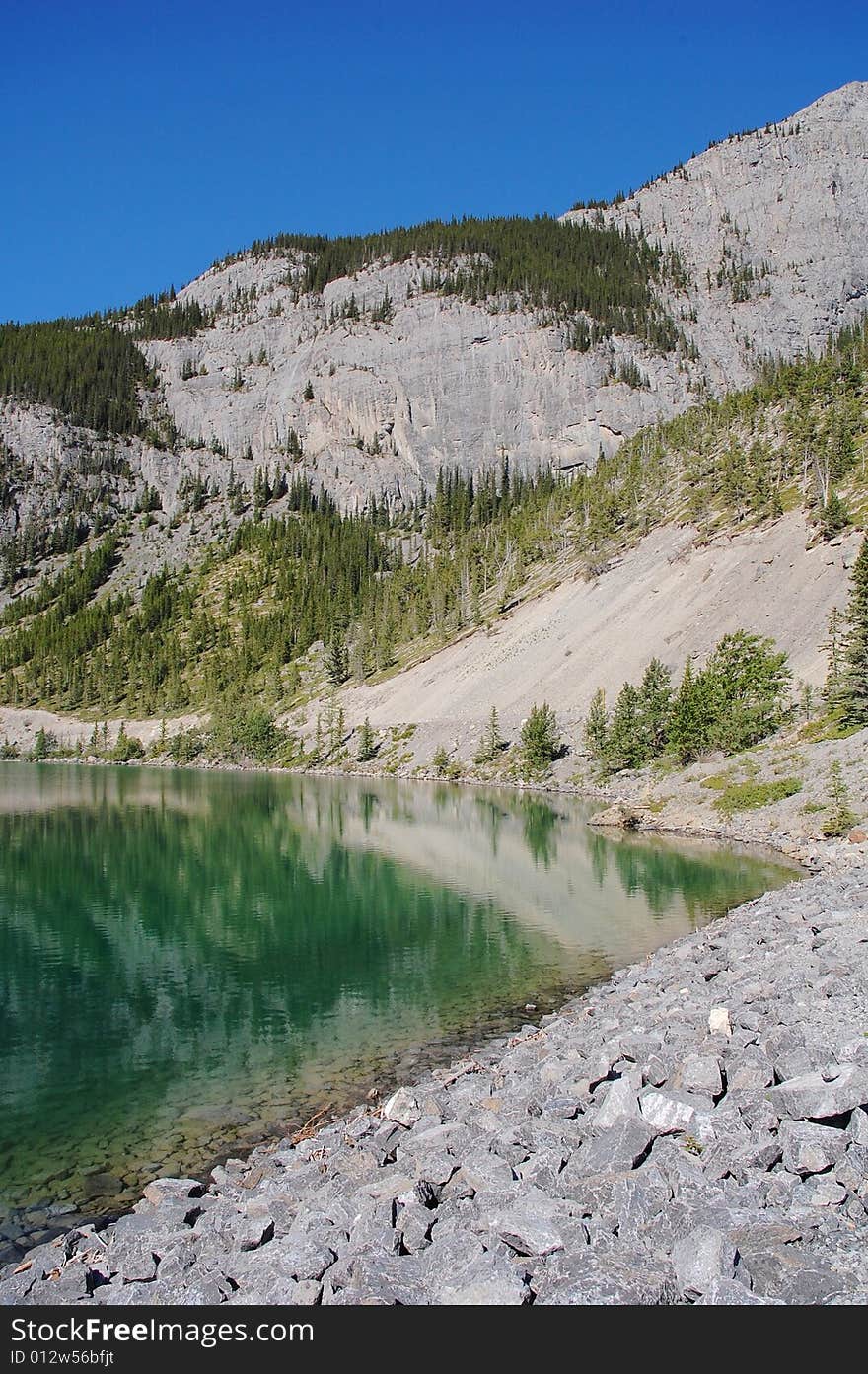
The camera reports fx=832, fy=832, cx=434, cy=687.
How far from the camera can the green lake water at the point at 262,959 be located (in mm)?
15586

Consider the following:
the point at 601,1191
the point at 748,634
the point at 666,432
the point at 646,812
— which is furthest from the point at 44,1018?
the point at 666,432

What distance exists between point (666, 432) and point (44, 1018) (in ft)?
520

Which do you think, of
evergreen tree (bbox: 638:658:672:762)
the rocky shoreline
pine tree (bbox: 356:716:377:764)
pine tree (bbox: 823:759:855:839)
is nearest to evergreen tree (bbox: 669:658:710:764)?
evergreen tree (bbox: 638:658:672:762)

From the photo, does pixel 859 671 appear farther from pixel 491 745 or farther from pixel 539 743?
pixel 491 745

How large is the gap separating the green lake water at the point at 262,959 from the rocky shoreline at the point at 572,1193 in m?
2.85

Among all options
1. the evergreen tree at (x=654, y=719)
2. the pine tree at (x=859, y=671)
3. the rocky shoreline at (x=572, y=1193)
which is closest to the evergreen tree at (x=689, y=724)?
the evergreen tree at (x=654, y=719)

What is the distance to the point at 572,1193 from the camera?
8.81 metres

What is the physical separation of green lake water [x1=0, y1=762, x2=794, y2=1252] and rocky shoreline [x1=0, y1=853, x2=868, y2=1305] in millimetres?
2846

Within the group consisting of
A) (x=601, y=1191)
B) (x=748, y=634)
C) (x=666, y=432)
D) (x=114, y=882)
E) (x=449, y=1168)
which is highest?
(x=666, y=432)

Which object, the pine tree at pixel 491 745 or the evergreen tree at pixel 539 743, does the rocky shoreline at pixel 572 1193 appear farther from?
the pine tree at pixel 491 745

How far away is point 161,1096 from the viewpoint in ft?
55.1

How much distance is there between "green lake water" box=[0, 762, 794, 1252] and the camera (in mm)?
15586

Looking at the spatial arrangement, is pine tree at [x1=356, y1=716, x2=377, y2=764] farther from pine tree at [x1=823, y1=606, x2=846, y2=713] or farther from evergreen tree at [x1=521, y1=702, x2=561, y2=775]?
pine tree at [x1=823, y1=606, x2=846, y2=713]

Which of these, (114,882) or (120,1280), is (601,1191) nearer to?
(120,1280)
